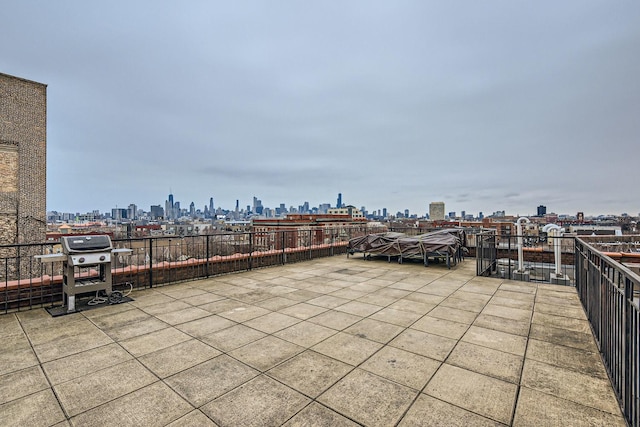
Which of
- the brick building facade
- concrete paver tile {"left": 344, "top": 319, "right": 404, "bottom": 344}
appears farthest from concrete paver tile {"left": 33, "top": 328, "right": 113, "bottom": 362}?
the brick building facade

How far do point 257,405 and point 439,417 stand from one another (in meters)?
1.41

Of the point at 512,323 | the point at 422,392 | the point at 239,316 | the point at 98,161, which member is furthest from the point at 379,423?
the point at 98,161

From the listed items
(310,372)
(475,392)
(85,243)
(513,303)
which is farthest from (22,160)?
(513,303)

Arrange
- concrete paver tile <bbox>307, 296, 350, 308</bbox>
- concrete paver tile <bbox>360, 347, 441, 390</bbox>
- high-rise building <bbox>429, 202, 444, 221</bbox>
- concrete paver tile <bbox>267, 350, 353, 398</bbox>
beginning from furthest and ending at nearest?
1. high-rise building <bbox>429, 202, 444, 221</bbox>
2. concrete paver tile <bbox>307, 296, 350, 308</bbox>
3. concrete paver tile <bbox>360, 347, 441, 390</bbox>
4. concrete paver tile <bbox>267, 350, 353, 398</bbox>

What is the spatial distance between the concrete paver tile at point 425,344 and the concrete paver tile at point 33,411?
126 inches

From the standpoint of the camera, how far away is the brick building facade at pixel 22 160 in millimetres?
19250

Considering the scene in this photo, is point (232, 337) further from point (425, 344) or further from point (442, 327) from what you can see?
point (442, 327)

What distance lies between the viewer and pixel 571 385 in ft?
8.52

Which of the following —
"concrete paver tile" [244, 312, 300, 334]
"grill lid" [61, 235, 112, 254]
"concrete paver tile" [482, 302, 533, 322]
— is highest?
"grill lid" [61, 235, 112, 254]

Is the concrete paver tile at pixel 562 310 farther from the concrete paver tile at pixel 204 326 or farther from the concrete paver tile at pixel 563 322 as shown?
the concrete paver tile at pixel 204 326

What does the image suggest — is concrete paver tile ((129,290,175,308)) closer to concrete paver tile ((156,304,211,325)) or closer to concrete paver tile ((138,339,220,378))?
concrete paver tile ((156,304,211,325))

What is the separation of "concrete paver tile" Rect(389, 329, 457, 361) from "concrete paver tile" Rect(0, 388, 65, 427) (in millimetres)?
3191

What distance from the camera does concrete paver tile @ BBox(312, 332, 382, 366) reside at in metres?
3.11

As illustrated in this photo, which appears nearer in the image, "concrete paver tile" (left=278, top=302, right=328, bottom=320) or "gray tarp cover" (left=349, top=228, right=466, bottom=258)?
"concrete paver tile" (left=278, top=302, right=328, bottom=320)
